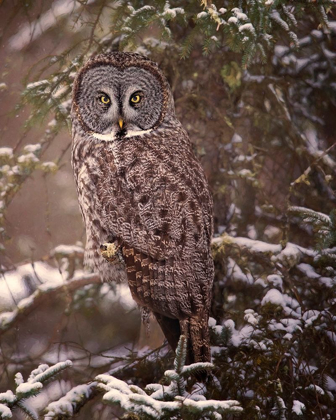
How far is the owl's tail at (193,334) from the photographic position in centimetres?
175

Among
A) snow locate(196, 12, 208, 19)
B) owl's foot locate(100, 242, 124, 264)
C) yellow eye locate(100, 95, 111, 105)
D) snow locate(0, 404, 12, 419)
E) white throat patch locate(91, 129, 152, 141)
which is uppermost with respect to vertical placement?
snow locate(196, 12, 208, 19)

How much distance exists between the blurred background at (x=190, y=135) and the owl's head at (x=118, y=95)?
0.25 metres

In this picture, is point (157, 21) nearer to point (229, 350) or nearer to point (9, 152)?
point (9, 152)

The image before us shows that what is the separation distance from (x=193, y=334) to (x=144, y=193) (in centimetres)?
57

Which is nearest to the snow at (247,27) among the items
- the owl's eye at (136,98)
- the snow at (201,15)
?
→ the snow at (201,15)

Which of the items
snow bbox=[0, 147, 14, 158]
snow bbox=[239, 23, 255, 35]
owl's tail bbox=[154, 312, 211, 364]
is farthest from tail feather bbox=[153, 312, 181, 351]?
snow bbox=[239, 23, 255, 35]

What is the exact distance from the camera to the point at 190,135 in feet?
7.21

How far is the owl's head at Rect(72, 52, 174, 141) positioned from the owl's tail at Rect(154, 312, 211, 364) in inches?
30.5

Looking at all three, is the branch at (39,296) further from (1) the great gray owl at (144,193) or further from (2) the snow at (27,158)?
(2) the snow at (27,158)

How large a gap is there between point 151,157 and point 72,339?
105cm

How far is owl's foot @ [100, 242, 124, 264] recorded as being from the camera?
5.77 feet

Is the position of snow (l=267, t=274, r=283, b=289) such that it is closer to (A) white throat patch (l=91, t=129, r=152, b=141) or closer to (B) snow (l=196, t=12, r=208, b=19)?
(A) white throat patch (l=91, t=129, r=152, b=141)

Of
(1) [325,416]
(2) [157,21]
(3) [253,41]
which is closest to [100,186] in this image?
(2) [157,21]

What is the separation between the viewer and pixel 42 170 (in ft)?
7.54
